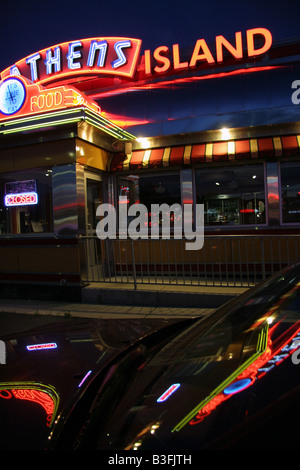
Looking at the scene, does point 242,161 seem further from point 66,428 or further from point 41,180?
point 66,428

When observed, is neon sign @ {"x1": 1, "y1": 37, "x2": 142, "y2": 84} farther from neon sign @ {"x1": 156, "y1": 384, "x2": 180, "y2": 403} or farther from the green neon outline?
neon sign @ {"x1": 156, "y1": 384, "x2": 180, "y2": 403}

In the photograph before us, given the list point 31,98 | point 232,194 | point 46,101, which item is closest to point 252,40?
point 232,194

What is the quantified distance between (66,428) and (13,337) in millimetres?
1319

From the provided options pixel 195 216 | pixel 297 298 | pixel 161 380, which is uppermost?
pixel 195 216

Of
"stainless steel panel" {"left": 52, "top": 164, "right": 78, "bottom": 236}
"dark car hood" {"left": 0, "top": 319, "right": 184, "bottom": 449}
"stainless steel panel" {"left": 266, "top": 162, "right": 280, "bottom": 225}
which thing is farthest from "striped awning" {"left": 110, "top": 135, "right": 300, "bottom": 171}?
"dark car hood" {"left": 0, "top": 319, "right": 184, "bottom": 449}

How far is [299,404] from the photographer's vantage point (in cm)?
110

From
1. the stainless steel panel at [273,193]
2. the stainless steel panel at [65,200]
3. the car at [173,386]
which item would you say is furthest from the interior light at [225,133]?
the car at [173,386]

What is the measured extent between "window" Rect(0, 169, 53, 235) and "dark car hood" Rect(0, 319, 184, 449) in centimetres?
560

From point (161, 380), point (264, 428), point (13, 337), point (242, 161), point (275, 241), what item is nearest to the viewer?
point (264, 428)

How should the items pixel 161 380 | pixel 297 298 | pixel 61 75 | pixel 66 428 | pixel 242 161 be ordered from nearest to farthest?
pixel 66 428, pixel 161 380, pixel 297 298, pixel 242 161, pixel 61 75

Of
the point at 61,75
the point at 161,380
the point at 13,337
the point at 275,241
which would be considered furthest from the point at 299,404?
the point at 61,75

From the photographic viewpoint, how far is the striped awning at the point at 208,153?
24.5 ft

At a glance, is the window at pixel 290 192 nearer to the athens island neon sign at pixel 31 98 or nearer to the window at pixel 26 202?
the athens island neon sign at pixel 31 98

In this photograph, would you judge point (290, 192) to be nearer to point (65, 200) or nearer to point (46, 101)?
point (65, 200)
